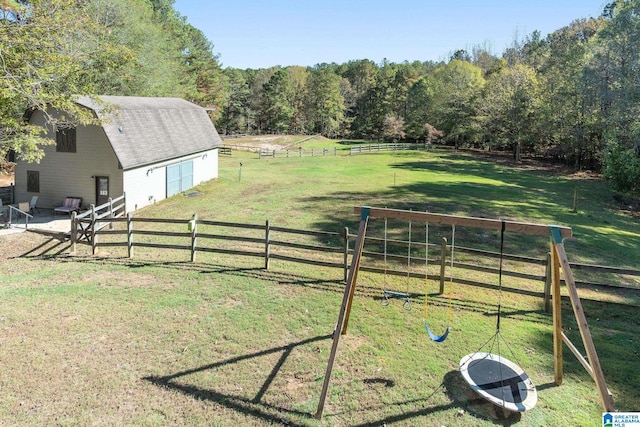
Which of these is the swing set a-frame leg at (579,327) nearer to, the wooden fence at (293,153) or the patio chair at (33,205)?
the patio chair at (33,205)

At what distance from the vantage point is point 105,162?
59.6 feet

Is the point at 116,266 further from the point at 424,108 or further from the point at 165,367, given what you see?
the point at 424,108

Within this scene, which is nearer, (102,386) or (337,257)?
(102,386)

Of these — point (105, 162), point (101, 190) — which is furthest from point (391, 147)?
point (101, 190)

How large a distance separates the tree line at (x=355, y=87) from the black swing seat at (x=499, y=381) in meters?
13.2

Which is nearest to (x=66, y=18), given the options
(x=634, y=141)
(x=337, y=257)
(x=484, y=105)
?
(x=337, y=257)

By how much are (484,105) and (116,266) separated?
159 ft

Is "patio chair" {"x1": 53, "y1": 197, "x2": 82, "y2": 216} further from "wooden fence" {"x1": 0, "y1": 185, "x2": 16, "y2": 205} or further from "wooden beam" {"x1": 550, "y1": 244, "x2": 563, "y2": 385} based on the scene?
"wooden beam" {"x1": 550, "y1": 244, "x2": 563, "y2": 385}

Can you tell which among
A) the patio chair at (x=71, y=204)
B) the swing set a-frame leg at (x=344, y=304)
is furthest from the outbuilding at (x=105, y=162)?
the swing set a-frame leg at (x=344, y=304)

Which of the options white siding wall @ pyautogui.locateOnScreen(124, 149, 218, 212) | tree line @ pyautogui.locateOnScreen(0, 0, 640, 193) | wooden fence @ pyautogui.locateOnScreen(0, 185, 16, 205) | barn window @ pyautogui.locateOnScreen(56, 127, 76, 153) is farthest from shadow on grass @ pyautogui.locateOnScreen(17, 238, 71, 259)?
wooden fence @ pyautogui.locateOnScreen(0, 185, 16, 205)

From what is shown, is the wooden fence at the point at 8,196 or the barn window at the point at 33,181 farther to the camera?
the wooden fence at the point at 8,196

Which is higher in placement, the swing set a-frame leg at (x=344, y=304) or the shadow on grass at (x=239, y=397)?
the swing set a-frame leg at (x=344, y=304)

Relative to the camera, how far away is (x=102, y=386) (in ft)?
20.0

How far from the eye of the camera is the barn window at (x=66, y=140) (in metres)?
18.2
